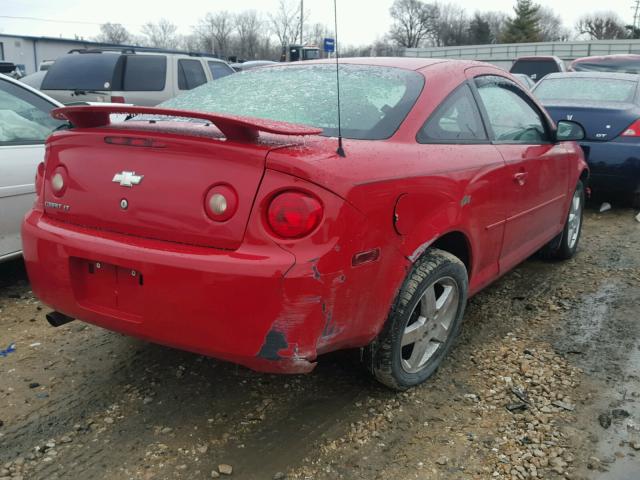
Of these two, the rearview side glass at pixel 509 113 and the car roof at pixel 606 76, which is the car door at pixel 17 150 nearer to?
the rearview side glass at pixel 509 113

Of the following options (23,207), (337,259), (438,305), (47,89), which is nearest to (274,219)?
(337,259)

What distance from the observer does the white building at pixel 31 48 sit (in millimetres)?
41719

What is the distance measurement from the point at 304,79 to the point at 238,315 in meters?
1.45

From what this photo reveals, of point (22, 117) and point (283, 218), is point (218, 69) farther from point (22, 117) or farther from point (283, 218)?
point (283, 218)

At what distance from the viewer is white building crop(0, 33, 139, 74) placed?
41719 millimetres

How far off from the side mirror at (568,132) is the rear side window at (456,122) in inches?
45.4

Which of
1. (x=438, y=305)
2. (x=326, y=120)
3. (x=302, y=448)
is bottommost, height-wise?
(x=302, y=448)

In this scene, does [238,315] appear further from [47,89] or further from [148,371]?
[47,89]

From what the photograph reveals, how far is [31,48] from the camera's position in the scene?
44.0 m

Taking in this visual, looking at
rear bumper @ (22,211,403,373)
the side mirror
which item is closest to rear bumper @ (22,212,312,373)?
rear bumper @ (22,211,403,373)

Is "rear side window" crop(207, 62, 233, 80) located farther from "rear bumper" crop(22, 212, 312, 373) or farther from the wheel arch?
"rear bumper" crop(22, 212, 312, 373)

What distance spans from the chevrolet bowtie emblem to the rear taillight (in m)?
5.74

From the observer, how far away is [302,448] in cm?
247

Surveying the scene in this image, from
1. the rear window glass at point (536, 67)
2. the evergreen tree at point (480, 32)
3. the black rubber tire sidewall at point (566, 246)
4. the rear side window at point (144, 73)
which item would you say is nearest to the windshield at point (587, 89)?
the black rubber tire sidewall at point (566, 246)
